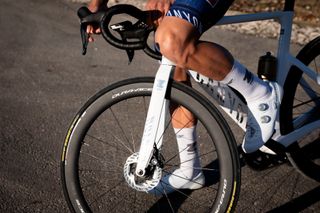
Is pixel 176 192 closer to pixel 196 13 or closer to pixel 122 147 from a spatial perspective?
pixel 122 147

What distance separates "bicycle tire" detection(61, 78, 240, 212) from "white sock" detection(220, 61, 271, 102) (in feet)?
0.80

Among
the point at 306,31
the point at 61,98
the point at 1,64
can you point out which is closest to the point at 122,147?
the point at 61,98

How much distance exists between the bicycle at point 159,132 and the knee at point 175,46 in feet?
0.23

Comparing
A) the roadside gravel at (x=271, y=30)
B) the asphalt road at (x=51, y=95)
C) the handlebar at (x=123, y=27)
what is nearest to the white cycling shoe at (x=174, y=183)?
the asphalt road at (x=51, y=95)

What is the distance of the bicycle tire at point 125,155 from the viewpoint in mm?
2621

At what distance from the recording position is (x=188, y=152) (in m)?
3.39

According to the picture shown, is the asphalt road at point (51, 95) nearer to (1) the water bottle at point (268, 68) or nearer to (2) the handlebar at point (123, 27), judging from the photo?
(1) the water bottle at point (268, 68)

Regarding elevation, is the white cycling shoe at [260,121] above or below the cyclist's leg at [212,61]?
below

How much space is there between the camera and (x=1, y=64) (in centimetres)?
542

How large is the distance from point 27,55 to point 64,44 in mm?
506

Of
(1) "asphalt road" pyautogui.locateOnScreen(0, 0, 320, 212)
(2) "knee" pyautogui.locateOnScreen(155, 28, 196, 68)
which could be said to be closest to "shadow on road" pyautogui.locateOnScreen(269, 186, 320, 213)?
(1) "asphalt road" pyautogui.locateOnScreen(0, 0, 320, 212)

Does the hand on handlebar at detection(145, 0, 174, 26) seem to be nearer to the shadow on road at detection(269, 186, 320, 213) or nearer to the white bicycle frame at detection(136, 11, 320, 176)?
the white bicycle frame at detection(136, 11, 320, 176)

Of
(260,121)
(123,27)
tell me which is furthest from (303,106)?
(123,27)

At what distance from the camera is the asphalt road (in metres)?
3.44
